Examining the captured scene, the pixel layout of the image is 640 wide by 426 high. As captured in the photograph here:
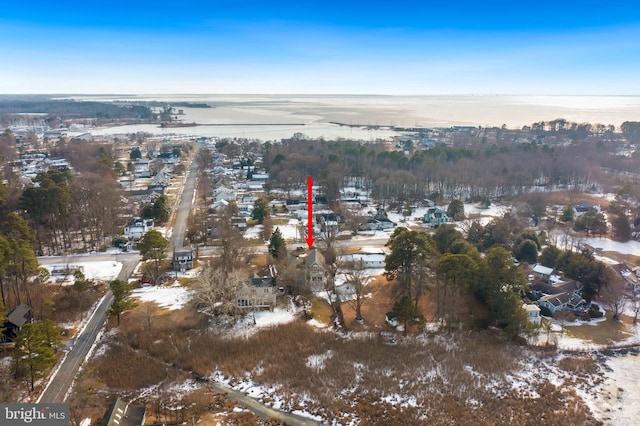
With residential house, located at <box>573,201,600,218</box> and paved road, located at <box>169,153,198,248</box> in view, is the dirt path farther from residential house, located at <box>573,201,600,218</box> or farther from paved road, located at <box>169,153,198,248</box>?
residential house, located at <box>573,201,600,218</box>

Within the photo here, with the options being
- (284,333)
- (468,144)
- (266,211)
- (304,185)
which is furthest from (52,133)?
(284,333)

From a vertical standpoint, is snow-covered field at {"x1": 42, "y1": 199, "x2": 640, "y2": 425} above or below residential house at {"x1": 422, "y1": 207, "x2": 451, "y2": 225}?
below

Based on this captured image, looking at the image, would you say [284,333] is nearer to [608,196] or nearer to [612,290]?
[612,290]

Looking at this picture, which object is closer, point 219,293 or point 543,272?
point 219,293

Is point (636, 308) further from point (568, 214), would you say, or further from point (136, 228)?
point (136, 228)

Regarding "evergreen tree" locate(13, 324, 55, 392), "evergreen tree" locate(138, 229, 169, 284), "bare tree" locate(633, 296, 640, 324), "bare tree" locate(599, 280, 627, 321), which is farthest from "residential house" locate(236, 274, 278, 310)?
"bare tree" locate(633, 296, 640, 324)

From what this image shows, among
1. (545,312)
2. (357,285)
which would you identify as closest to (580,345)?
(545,312)
